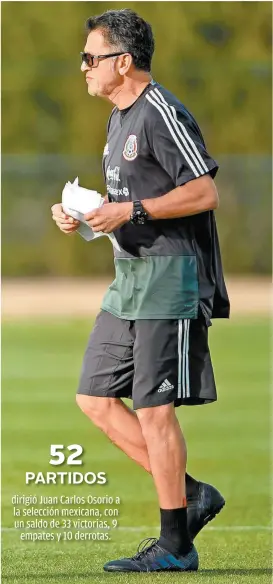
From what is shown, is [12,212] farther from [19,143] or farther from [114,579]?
[114,579]

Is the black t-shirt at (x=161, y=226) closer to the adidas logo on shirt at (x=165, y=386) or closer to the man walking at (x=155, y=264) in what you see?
the man walking at (x=155, y=264)

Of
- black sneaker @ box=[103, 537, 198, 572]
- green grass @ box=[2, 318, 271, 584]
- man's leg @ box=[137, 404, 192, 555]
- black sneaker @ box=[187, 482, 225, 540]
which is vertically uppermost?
man's leg @ box=[137, 404, 192, 555]

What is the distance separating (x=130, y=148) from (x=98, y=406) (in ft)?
3.79

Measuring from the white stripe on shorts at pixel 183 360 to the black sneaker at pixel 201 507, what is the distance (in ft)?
1.97

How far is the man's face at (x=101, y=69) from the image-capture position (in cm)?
558

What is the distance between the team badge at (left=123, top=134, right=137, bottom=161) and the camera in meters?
5.44

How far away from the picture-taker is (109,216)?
5246 millimetres

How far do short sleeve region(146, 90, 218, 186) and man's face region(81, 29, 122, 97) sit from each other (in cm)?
31

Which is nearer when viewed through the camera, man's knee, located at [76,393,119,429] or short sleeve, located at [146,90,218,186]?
short sleeve, located at [146,90,218,186]

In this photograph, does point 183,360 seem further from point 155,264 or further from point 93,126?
point 93,126

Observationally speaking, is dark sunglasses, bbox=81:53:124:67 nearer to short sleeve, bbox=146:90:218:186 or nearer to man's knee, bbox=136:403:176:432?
short sleeve, bbox=146:90:218:186

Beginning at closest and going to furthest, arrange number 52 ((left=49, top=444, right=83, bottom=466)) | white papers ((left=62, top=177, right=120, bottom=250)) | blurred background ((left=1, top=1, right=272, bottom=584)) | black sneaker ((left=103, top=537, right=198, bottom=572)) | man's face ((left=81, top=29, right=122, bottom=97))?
1. white papers ((left=62, top=177, right=120, bottom=250))
2. black sneaker ((left=103, top=537, right=198, bottom=572))
3. man's face ((left=81, top=29, right=122, bottom=97))
4. number 52 ((left=49, top=444, right=83, bottom=466))
5. blurred background ((left=1, top=1, right=272, bottom=584))

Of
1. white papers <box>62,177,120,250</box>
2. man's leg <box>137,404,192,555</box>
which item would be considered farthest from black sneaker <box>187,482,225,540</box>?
white papers <box>62,177,120,250</box>

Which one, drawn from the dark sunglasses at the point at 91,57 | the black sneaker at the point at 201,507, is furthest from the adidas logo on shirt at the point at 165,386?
the dark sunglasses at the point at 91,57
